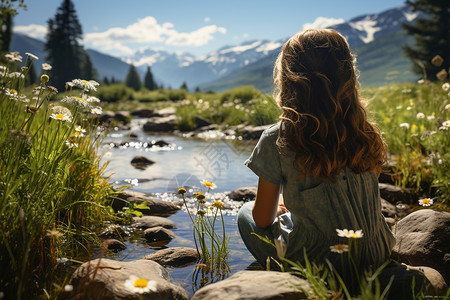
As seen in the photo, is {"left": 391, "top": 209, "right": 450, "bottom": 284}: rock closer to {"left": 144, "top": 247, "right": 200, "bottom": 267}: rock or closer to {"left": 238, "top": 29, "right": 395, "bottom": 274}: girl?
{"left": 238, "top": 29, "right": 395, "bottom": 274}: girl

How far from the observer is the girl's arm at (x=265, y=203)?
7.04 ft

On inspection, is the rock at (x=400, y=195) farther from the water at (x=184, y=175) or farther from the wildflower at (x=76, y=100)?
the wildflower at (x=76, y=100)

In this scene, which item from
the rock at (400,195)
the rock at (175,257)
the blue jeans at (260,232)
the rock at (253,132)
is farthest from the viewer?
the rock at (253,132)

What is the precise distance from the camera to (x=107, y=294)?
1.81m

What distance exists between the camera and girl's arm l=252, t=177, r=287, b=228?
214 centimetres

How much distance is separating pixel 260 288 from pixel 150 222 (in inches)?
75.7

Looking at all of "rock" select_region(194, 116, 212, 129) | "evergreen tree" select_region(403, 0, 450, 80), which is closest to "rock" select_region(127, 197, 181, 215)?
"rock" select_region(194, 116, 212, 129)

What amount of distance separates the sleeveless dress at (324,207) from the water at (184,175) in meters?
0.72

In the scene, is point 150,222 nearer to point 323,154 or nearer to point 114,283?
point 114,283

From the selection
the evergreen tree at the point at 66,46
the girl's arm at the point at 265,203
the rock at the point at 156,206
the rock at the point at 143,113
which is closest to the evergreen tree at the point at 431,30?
the rock at the point at 143,113

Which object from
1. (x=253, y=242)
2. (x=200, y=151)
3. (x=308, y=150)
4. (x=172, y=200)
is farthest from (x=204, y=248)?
(x=200, y=151)

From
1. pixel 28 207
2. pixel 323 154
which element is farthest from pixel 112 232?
pixel 323 154

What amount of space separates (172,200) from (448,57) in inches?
929

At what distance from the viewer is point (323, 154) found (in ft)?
6.46
